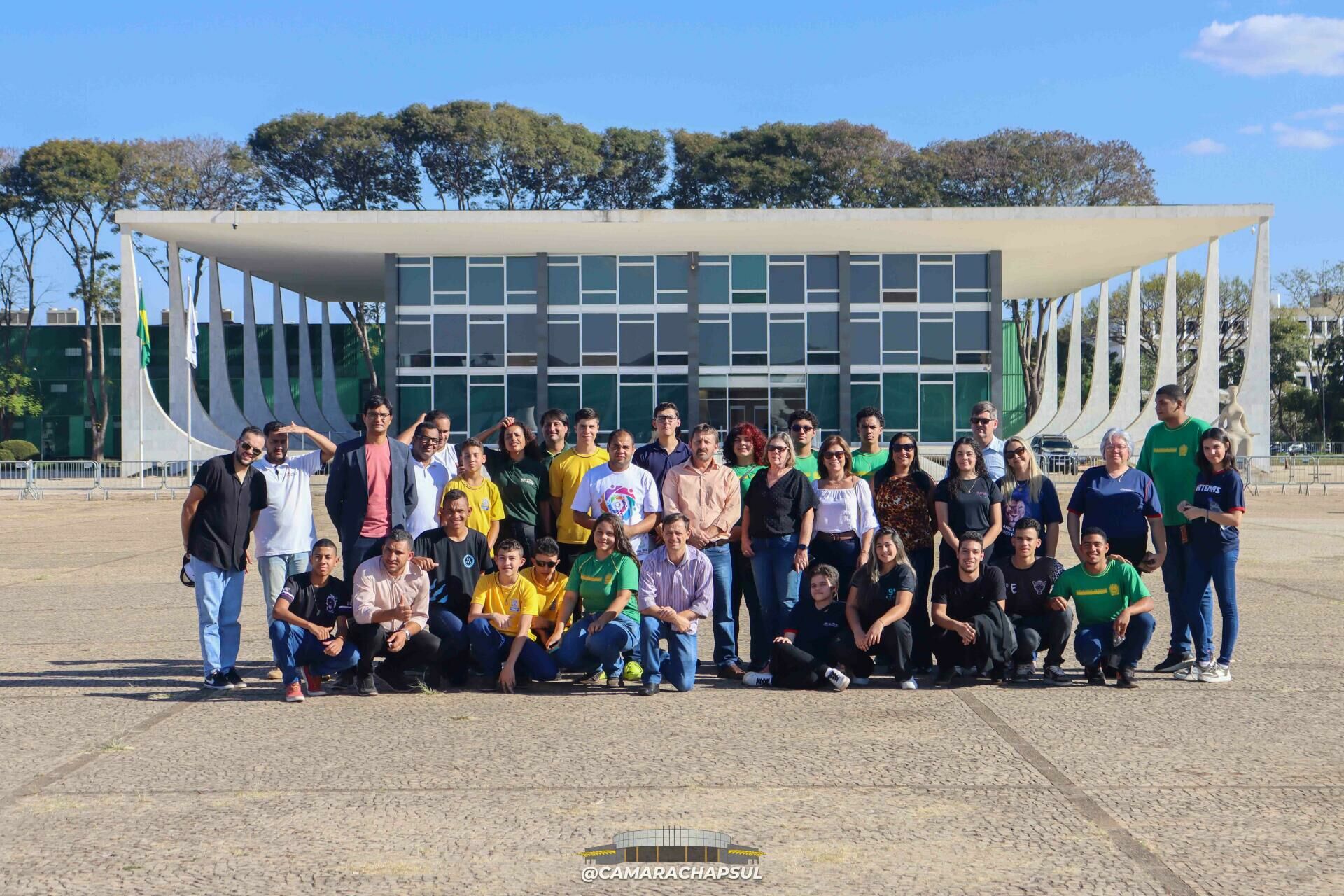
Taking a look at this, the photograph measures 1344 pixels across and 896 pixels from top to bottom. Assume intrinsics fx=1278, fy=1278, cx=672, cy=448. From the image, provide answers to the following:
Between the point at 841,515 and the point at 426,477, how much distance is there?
2729 mm

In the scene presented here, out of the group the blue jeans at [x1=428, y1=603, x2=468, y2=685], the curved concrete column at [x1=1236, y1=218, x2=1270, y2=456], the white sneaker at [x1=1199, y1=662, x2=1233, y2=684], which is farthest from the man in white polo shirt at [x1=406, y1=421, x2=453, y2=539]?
the curved concrete column at [x1=1236, y1=218, x2=1270, y2=456]

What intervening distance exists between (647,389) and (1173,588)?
32465mm

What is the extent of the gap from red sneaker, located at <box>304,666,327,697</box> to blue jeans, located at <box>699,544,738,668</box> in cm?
241

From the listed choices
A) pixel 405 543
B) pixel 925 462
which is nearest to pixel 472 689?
pixel 405 543

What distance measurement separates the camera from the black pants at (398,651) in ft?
24.4

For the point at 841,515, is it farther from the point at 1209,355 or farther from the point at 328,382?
the point at 328,382

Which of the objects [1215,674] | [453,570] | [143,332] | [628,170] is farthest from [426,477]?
→ [628,170]

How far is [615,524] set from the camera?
7707 millimetres

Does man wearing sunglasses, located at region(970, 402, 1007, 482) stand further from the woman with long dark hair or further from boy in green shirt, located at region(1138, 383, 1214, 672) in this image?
boy in green shirt, located at region(1138, 383, 1214, 672)

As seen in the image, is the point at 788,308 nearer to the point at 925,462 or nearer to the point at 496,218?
the point at 925,462

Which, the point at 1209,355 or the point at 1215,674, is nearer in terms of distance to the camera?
the point at 1215,674

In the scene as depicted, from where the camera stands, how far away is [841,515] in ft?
26.3

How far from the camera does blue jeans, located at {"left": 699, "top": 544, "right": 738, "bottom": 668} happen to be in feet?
26.3

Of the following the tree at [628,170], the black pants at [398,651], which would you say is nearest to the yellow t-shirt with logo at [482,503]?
the black pants at [398,651]
